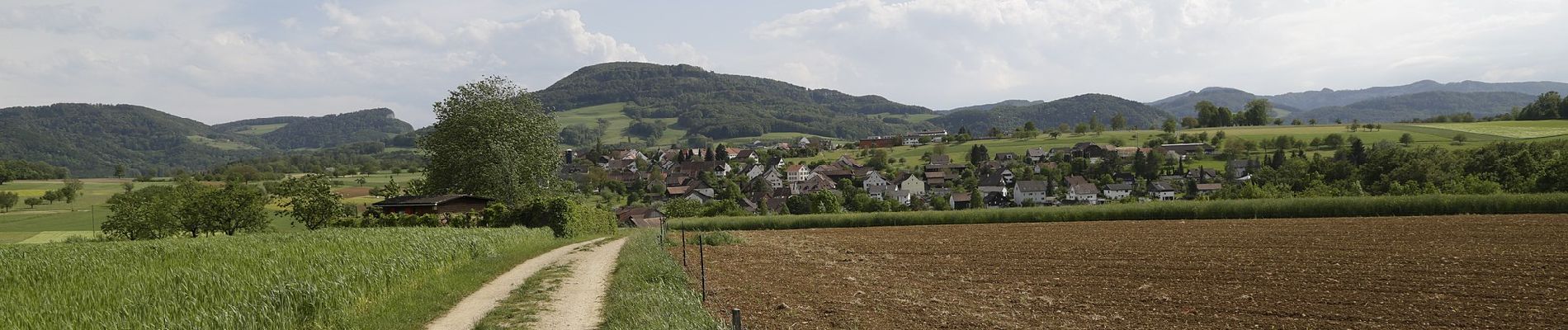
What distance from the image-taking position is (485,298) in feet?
50.1

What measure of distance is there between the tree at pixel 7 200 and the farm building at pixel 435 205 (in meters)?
59.3

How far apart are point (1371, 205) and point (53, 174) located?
522 ft

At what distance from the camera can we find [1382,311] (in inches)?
491

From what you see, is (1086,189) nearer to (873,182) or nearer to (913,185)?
(913,185)

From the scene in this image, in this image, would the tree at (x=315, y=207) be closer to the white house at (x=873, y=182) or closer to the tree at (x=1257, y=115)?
the white house at (x=873, y=182)

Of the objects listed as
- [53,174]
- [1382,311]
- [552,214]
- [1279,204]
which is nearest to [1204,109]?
[1279,204]

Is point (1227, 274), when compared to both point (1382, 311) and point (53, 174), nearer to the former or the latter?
point (1382, 311)

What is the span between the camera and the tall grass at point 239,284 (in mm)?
10523

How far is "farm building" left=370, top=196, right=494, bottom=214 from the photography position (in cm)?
3888

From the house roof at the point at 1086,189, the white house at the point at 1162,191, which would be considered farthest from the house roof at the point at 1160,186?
the house roof at the point at 1086,189

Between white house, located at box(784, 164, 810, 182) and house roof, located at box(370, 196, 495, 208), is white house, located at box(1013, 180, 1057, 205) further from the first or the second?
house roof, located at box(370, 196, 495, 208)

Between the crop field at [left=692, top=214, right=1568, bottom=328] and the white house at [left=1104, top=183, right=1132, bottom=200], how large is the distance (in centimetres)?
7251

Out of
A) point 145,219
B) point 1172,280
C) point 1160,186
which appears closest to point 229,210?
point 145,219

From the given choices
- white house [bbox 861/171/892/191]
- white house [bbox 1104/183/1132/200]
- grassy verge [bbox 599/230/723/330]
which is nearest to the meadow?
grassy verge [bbox 599/230/723/330]
